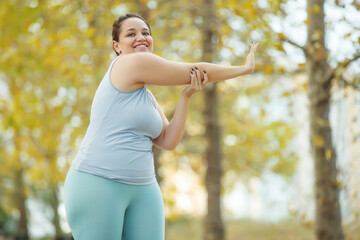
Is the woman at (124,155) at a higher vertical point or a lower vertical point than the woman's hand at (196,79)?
lower

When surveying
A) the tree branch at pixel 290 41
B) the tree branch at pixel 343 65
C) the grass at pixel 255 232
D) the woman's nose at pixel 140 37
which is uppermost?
the tree branch at pixel 290 41

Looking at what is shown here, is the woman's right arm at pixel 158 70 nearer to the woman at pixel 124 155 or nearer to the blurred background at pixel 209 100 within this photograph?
the woman at pixel 124 155

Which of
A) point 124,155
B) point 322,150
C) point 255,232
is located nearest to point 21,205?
point 255,232

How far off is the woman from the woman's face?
0.12 metres

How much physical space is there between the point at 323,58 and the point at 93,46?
3.75 metres

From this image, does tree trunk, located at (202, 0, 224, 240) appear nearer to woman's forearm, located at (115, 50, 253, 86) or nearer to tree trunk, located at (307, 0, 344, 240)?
tree trunk, located at (307, 0, 344, 240)

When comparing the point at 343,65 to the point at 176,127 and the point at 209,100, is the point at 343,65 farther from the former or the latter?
the point at 209,100

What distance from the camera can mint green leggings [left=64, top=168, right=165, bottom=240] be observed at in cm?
204

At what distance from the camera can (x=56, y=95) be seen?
781cm

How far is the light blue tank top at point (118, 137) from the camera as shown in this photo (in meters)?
2.06

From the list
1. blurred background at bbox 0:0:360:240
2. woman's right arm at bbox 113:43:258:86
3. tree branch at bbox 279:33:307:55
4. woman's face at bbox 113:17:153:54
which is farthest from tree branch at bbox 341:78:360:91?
woman's face at bbox 113:17:153:54

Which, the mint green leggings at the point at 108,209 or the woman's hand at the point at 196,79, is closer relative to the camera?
the mint green leggings at the point at 108,209

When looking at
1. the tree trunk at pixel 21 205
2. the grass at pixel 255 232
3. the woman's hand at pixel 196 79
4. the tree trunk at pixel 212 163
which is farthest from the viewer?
the tree trunk at pixel 21 205

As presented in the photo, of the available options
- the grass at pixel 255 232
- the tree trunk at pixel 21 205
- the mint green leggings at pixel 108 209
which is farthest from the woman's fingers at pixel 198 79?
the tree trunk at pixel 21 205
